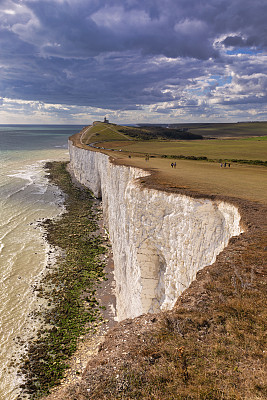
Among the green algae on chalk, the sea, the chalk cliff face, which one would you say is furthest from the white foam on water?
the chalk cliff face

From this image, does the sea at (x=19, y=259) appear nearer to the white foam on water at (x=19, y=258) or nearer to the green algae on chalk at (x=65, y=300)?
the white foam on water at (x=19, y=258)

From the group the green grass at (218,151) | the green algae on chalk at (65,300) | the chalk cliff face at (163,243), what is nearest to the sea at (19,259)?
the green algae on chalk at (65,300)

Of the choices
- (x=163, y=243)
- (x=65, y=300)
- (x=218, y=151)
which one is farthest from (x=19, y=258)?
(x=218, y=151)

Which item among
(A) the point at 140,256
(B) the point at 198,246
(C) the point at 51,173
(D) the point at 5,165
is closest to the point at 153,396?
(B) the point at 198,246

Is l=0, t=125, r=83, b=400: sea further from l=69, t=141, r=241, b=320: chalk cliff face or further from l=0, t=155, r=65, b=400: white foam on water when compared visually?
l=69, t=141, r=241, b=320: chalk cliff face

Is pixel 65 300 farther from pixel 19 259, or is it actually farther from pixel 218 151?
pixel 218 151

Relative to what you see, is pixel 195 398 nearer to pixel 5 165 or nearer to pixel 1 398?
pixel 1 398
